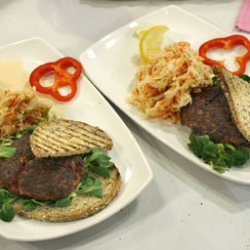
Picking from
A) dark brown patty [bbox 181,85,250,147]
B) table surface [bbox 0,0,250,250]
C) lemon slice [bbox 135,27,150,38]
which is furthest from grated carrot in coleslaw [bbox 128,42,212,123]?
lemon slice [bbox 135,27,150,38]

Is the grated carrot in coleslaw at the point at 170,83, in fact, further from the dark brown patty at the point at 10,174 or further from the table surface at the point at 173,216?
the dark brown patty at the point at 10,174

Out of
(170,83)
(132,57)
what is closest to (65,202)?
(170,83)

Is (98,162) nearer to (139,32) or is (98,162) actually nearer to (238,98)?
(238,98)

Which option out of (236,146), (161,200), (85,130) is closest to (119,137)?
(85,130)

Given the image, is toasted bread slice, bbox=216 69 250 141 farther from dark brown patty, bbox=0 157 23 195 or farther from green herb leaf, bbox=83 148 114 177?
dark brown patty, bbox=0 157 23 195

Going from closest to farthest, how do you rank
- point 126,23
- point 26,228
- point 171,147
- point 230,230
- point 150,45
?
1. point 26,228
2. point 230,230
3. point 171,147
4. point 150,45
5. point 126,23

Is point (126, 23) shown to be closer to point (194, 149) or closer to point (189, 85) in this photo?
point (189, 85)
